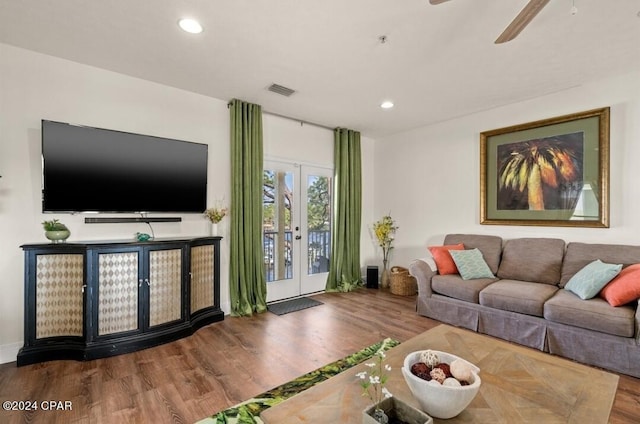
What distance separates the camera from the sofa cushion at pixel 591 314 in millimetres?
2367

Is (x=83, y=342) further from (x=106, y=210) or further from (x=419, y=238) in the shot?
(x=419, y=238)

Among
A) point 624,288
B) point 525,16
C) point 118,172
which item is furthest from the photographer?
point 118,172

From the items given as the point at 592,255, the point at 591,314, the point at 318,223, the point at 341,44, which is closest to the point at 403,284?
the point at 318,223

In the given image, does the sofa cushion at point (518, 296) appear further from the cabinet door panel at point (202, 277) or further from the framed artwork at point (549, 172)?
the cabinet door panel at point (202, 277)

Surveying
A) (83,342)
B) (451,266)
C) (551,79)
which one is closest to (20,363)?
(83,342)

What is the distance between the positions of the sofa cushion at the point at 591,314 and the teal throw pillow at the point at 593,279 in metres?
0.06

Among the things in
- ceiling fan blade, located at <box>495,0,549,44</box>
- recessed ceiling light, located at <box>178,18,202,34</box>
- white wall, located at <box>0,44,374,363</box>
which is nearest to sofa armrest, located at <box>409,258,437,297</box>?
white wall, located at <box>0,44,374,363</box>

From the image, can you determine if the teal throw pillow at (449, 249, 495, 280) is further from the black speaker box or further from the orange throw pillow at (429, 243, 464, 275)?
the black speaker box

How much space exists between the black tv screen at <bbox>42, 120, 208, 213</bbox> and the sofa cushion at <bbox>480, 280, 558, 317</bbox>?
325 centimetres

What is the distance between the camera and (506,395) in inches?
52.5

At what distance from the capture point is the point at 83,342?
8.48ft

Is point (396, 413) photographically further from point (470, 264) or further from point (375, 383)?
point (470, 264)

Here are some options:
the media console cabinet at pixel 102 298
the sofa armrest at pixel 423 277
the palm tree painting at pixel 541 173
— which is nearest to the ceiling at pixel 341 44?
the palm tree painting at pixel 541 173

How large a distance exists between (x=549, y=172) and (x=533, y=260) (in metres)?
1.08
